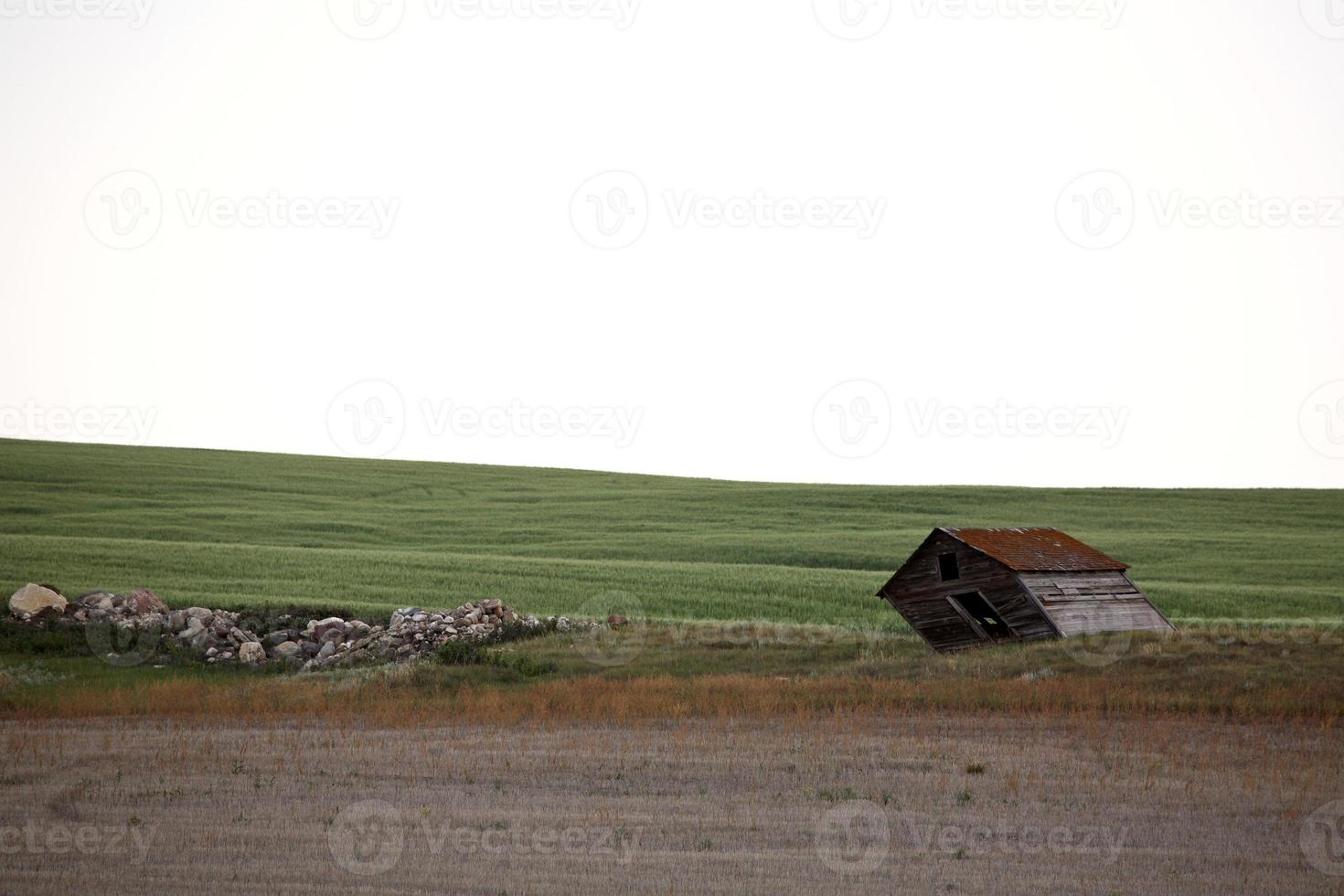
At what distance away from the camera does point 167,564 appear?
43750 mm

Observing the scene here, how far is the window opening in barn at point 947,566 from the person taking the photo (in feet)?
108

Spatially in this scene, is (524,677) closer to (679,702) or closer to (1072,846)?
(679,702)

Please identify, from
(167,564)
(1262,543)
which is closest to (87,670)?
(167,564)

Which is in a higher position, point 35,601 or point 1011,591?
point 1011,591

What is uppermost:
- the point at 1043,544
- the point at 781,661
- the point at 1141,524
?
the point at 1141,524

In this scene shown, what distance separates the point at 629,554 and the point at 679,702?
2940cm
